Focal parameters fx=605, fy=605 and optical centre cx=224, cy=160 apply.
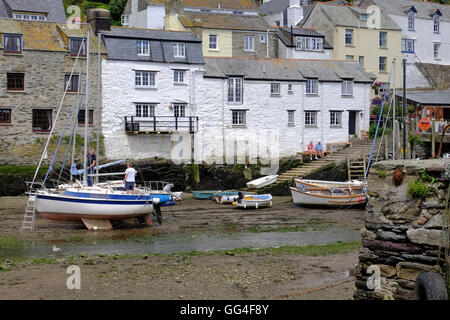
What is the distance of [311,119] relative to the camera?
43656 mm

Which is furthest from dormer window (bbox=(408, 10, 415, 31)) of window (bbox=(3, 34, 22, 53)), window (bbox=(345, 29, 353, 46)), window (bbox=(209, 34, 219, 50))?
window (bbox=(3, 34, 22, 53))

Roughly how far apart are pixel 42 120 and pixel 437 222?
31.1 m

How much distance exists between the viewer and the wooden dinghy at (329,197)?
1325 inches

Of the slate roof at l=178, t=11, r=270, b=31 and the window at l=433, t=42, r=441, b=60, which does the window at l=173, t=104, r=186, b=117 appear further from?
the window at l=433, t=42, r=441, b=60

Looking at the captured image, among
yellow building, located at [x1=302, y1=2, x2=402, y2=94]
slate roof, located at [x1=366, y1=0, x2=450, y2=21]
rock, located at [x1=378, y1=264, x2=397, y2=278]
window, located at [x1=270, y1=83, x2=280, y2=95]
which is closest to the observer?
rock, located at [x1=378, y1=264, x2=397, y2=278]

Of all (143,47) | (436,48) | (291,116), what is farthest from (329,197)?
(436,48)

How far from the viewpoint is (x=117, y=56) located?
38000 mm

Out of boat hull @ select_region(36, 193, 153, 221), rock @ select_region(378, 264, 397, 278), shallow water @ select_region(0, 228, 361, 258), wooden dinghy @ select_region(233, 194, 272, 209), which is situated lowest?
shallow water @ select_region(0, 228, 361, 258)

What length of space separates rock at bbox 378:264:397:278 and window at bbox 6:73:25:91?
30473 millimetres

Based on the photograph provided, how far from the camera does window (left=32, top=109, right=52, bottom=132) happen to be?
1442 inches

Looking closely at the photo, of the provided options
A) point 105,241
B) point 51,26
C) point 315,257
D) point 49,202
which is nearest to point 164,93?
point 51,26

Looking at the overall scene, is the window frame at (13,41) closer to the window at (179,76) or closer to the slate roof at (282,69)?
the window at (179,76)

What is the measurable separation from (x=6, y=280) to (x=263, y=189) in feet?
79.6

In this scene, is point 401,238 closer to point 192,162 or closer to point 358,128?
point 192,162
